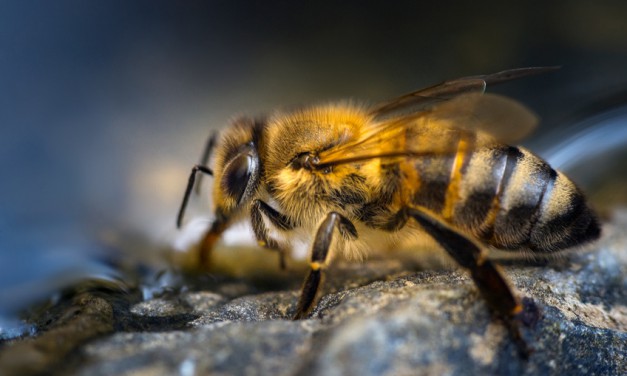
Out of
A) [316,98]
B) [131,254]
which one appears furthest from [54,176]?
[316,98]

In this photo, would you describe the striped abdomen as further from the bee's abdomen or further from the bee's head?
the bee's head

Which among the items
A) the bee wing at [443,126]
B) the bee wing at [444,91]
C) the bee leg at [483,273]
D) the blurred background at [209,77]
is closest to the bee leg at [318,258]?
the bee wing at [443,126]

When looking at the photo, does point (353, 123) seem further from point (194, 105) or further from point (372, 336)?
point (194, 105)

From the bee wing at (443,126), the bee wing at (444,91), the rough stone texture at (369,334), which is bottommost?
the rough stone texture at (369,334)

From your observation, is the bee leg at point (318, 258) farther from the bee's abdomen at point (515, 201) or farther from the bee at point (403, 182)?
the bee's abdomen at point (515, 201)

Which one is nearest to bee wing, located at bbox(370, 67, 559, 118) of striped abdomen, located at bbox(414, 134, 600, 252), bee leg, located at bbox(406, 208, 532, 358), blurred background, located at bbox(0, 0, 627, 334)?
striped abdomen, located at bbox(414, 134, 600, 252)
